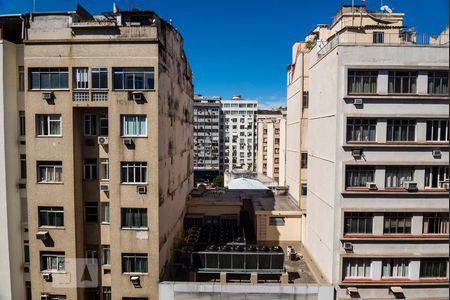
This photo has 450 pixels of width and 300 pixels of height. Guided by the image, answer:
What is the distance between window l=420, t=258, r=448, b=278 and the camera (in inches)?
640

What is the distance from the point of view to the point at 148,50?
584 inches

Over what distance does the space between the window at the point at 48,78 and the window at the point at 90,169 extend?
3.89 meters

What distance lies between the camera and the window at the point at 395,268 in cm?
1623

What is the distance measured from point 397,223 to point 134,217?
542 inches

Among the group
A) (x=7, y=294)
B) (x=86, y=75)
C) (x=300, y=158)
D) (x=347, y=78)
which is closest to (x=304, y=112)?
(x=300, y=158)

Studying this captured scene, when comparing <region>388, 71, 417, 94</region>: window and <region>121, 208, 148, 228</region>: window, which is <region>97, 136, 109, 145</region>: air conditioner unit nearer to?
<region>121, 208, 148, 228</region>: window

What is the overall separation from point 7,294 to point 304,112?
21.1 metres

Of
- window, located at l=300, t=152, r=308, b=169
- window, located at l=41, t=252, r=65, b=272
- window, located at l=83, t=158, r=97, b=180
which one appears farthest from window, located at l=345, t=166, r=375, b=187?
window, located at l=41, t=252, r=65, b=272

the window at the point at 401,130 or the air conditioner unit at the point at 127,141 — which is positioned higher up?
A: the window at the point at 401,130

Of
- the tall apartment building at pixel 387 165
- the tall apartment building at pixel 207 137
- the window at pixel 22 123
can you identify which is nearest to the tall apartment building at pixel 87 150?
the window at pixel 22 123

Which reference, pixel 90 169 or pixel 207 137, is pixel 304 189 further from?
pixel 207 137

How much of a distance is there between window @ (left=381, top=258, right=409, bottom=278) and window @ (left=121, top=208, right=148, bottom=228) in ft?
42.5

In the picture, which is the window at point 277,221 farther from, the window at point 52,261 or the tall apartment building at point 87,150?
the window at point 52,261

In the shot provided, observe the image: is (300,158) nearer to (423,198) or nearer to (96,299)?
(423,198)
